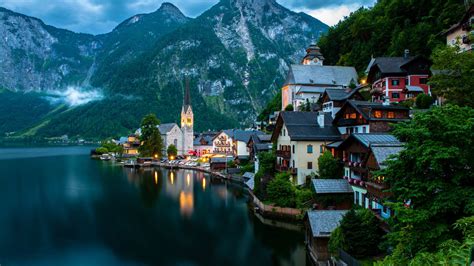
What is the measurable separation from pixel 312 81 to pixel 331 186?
52.7m

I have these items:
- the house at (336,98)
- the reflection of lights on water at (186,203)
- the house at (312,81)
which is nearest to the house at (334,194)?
the house at (336,98)

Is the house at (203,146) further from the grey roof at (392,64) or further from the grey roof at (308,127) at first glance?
the grey roof at (308,127)

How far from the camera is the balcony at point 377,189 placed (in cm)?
2336

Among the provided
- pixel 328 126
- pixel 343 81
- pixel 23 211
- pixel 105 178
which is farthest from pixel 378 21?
pixel 23 211

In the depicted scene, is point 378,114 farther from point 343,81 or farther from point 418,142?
point 343,81

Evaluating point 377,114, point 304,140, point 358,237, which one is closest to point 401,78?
point 377,114

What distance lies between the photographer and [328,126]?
42625 millimetres

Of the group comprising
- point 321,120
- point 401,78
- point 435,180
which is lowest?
point 435,180

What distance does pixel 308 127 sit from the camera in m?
42.3

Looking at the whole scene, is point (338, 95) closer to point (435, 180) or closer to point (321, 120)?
point (321, 120)

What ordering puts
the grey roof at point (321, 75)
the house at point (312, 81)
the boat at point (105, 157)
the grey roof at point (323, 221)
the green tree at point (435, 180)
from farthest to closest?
1. the boat at point (105, 157)
2. the grey roof at point (321, 75)
3. the house at point (312, 81)
4. the grey roof at point (323, 221)
5. the green tree at point (435, 180)

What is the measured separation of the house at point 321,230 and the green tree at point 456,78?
44.1ft

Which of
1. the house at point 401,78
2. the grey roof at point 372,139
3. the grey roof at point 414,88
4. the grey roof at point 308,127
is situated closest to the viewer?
the grey roof at point 372,139

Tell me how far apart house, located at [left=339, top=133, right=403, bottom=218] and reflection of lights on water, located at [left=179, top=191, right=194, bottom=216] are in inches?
848
